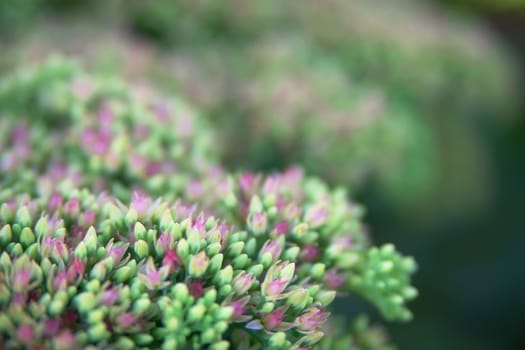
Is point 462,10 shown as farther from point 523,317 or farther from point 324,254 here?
point 324,254

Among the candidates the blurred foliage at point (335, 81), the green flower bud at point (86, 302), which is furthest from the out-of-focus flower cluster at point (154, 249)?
the blurred foliage at point (335, 81)

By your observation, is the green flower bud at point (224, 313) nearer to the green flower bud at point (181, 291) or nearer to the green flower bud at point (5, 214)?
the green flower bud at point (181, 291)

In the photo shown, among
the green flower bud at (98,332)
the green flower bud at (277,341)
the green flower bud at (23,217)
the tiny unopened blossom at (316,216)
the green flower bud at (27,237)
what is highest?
the tiny unopened blossom at (316,216)

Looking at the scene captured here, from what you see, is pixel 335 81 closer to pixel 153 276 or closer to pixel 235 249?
pixel 235 249

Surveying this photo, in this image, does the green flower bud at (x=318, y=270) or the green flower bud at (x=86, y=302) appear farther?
the green flower bud at (x=318, y=270)

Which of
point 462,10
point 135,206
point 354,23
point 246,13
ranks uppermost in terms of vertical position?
point 462,10

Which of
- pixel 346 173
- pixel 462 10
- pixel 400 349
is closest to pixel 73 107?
pixel 346 173

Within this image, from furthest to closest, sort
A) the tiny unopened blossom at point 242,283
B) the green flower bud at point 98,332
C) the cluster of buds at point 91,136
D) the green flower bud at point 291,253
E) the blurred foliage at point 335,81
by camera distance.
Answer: the blurred foliage at point 335,81, the cluster of buds at point 91,136, the green flower bud at point 291,253, the tiny unopened blossom at point 242,283, the green flower bud at point 98,332

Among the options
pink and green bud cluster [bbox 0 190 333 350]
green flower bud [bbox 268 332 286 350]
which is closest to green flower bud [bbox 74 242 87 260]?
pink and green bud cluster [bbox 0 190 333 350]
